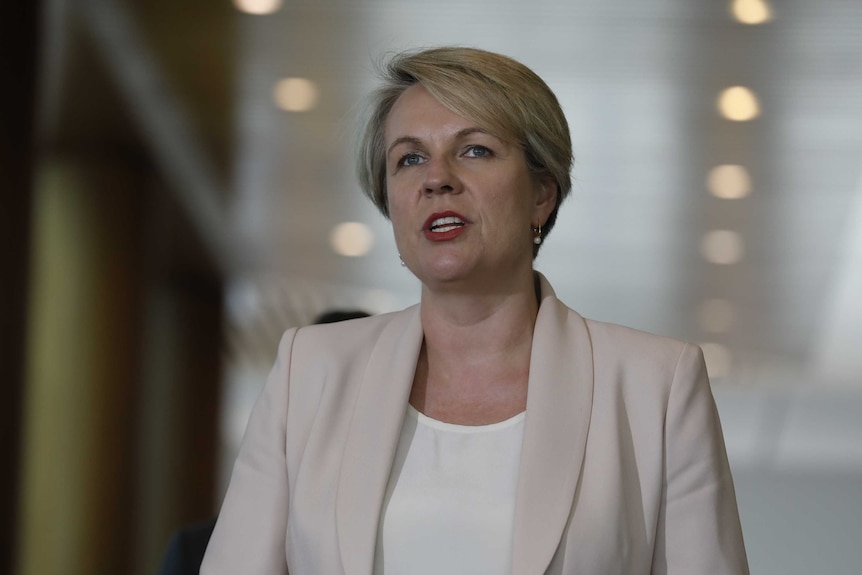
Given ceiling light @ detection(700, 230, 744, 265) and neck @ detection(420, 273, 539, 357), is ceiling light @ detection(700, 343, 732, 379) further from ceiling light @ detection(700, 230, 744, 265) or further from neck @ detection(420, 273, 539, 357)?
neck @ detection(420, 273, 539, 357)

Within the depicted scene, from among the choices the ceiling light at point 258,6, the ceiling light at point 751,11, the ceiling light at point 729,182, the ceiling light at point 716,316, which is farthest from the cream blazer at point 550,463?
the ceiling light at point 716,316

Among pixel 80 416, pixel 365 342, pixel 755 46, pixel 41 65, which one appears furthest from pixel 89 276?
pixel 365 342

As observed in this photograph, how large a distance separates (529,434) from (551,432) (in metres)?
0.03

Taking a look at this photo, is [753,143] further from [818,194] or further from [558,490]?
[558,490]

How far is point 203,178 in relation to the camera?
7.31m

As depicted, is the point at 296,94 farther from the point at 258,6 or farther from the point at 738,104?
the point at 738,104

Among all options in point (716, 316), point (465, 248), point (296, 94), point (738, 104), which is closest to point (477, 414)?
point (465, 248)

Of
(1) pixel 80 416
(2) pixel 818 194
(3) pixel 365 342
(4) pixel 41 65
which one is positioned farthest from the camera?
(2) pixel 818 194

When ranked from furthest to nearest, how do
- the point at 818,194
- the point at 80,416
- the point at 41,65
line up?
the point at 818,194 → the point at 80,416 → the point at 41,65

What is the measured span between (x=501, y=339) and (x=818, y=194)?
5.75 m

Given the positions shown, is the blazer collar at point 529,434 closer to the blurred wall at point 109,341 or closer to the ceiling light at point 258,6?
the ceiling light at point 258,6

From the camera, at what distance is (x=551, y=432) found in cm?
179

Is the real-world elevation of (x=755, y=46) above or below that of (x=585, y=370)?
above

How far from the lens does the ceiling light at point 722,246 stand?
24.4 ft
